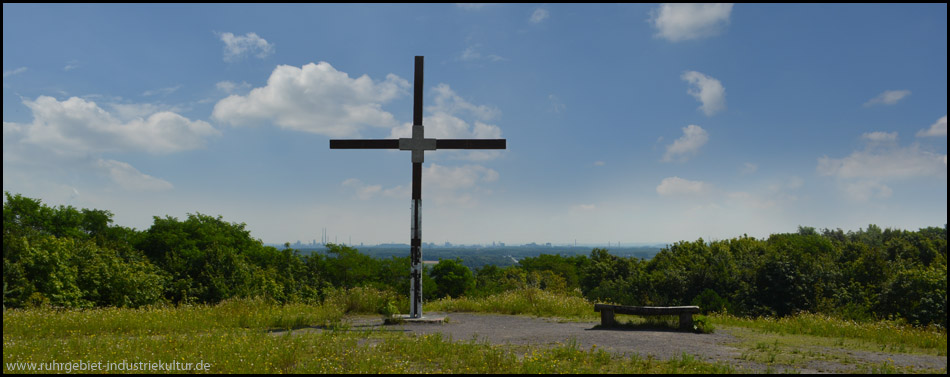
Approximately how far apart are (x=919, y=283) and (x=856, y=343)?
22.2 m

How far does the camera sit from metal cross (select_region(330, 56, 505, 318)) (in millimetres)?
13085

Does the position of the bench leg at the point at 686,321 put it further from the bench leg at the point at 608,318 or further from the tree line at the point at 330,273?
the tree line at the point at 330,273

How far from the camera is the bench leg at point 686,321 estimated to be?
1152 cm

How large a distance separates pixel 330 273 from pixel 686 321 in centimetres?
3807

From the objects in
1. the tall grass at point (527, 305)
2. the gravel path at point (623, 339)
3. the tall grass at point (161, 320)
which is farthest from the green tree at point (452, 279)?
the tall grass at point (161, 320)

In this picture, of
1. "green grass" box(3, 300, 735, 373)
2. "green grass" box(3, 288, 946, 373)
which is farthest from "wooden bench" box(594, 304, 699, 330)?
"green grass" box(3, 300, 735, 373)

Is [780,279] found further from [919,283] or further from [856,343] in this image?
[856,343]

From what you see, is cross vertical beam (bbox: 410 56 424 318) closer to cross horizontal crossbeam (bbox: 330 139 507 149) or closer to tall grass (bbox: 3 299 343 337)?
cross horizontal crossbeam (bbox: 330 139 507 149)

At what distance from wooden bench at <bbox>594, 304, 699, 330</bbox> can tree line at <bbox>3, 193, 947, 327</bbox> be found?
4675 millimetres

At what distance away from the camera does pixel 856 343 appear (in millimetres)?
9953

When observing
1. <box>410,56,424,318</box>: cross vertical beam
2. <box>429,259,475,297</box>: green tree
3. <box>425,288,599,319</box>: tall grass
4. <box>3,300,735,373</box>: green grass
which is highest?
<box>410,56,424,318</box>: cross vertical beam

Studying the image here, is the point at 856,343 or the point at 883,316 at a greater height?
the point at 856,343

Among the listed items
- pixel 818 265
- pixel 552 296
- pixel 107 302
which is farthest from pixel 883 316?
pixel 107 302

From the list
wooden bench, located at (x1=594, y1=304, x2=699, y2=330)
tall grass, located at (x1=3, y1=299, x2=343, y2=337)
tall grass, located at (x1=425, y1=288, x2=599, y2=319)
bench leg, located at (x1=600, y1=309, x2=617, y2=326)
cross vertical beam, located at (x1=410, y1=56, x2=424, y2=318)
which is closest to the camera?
tall grass, located at (x1=3, y1=299, x2=343, y2=337)
